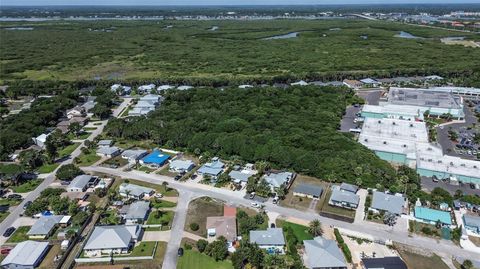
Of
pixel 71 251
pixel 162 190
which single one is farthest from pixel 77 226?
pixel 162 190

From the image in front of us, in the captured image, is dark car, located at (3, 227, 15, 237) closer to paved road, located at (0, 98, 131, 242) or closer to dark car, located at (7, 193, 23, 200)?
paved road, located at (0, 98, 131, 242)

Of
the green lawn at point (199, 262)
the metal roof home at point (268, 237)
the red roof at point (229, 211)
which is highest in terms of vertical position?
the metal roof home at point (268, 237)

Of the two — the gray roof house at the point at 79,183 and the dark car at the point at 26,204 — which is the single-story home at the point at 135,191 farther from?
the dark car at the point at 26,204

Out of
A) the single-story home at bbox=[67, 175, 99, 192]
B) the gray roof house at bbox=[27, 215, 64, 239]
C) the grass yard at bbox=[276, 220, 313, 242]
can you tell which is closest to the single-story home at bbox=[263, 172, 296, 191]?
the grass yard at bbox=[276, 220, 313, 242]

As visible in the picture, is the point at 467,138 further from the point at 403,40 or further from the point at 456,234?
the point at 403,40

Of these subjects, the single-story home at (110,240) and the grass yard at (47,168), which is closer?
the single-story home at (110,240)

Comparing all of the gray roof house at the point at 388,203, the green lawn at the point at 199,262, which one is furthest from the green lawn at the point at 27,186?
the gray roof house at the point at 388,203

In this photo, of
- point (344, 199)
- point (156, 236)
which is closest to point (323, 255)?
point (344, 199)
